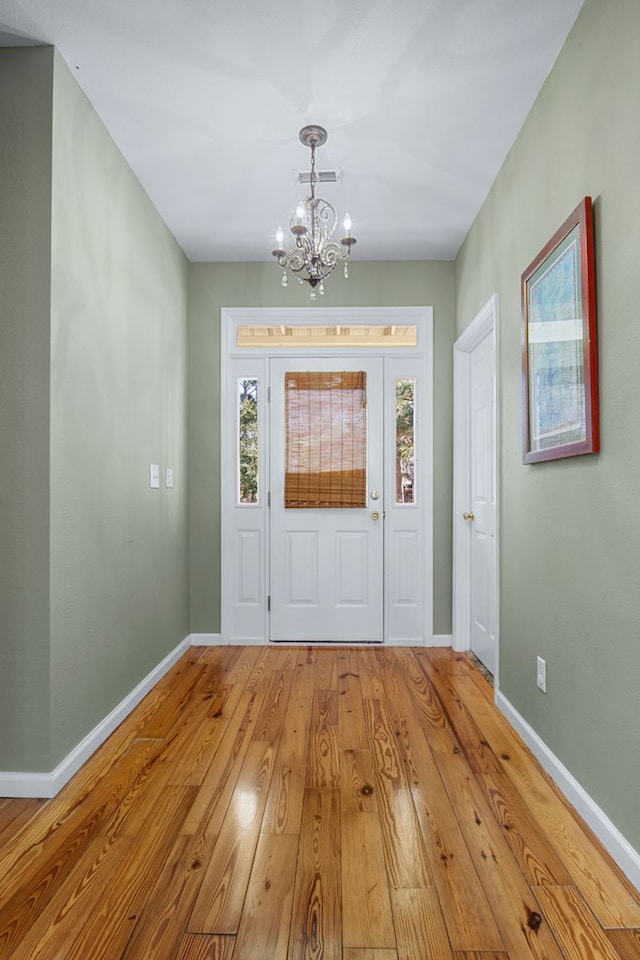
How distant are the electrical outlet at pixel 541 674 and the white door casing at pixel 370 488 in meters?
1.64

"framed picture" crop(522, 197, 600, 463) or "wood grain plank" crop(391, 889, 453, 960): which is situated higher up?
"framed picture" crop(522, 197, 600, 463)

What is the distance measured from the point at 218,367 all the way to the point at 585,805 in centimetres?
318

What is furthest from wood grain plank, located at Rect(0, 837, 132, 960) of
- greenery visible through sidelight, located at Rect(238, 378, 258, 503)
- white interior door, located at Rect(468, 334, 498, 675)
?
greenery visible through sidelight, located at Rect(238, 378, 258, 503)

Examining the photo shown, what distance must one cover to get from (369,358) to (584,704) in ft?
8.73

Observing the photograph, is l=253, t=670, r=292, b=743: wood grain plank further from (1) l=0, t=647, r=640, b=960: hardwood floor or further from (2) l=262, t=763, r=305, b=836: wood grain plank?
(2) l=262, t=763, r=305, b=836: wood grain plank

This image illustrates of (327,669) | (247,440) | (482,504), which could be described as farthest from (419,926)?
(247,440)

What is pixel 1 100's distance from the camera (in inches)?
80.1

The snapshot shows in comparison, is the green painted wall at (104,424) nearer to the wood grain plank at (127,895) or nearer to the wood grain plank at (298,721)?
the wood grain plank at (127,895)

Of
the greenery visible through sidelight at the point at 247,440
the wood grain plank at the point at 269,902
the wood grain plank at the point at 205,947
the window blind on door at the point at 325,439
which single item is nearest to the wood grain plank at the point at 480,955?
the wood grain plank at the point at 269,902

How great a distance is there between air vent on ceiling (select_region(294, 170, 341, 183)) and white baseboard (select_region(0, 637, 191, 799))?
8.55ft

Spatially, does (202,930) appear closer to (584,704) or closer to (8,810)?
(8,810)

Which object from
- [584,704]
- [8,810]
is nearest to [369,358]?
[584,704]

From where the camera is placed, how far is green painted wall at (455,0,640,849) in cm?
161

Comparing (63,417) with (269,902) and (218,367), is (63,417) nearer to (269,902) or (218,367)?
(269,902)
